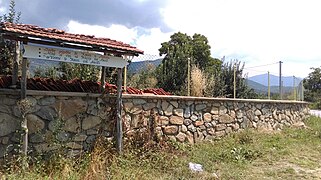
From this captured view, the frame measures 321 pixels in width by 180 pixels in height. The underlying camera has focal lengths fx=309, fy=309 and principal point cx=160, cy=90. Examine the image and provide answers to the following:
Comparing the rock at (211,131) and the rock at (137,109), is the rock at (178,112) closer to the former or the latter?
the rock at (137,109)

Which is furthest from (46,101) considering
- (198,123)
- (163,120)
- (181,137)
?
(198,123)

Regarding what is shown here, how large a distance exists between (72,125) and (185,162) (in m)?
2.45

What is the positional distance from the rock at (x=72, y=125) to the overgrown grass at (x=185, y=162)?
20.6 inches

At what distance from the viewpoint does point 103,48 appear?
5.86 metres

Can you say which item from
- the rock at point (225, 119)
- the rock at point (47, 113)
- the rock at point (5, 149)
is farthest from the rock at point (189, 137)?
the rock at point (5, 149)

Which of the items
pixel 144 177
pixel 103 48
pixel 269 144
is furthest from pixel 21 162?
pixel 269 144

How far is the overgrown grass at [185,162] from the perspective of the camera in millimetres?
5238

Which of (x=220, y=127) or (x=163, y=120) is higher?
(x=163, y=120)

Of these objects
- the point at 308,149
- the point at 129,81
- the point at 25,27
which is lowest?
the point at 308,149

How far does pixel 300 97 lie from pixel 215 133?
32.4 ft

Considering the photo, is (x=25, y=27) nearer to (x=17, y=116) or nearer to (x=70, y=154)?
(x=17, y=116)

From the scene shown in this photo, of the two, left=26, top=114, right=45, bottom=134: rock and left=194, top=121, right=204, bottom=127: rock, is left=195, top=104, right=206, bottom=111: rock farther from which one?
left=26, top=114, right=45, bottom=134: rock

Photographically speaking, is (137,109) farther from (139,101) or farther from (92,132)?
(92,132)

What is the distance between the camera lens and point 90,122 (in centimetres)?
629
